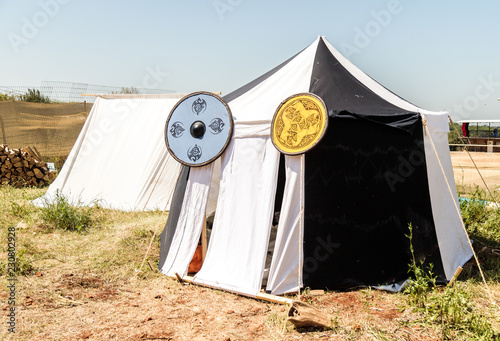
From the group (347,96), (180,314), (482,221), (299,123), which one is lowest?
(180,314)

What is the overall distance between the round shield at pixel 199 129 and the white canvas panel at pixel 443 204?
1.98 metres

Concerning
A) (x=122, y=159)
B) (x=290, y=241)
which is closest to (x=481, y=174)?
(x=122, y=159)

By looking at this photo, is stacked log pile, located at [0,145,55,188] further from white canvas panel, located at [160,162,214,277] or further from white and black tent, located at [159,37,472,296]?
white and black tent, located at [159,37,472,296]

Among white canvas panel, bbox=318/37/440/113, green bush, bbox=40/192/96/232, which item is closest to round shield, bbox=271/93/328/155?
white canvas panel, bbox=318/37/440/113

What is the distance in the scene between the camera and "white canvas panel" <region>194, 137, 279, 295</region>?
376 centimetres

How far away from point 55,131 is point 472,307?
10.1 metres

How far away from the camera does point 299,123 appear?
12.2 ft

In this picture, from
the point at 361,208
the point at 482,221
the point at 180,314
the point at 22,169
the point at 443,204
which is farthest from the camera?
the point at 22,169

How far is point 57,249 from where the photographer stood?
5020mm

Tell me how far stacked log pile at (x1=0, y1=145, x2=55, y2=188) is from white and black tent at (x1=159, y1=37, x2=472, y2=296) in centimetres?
711

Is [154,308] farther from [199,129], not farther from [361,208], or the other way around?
[361,208]

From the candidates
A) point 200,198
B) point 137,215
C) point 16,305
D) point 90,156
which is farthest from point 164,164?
point 16,305

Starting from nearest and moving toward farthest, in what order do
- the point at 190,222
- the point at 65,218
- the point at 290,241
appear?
1. the point at 290,241
2. the point at 190,222
3. the point at 65,218

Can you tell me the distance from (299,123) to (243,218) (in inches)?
41.2
